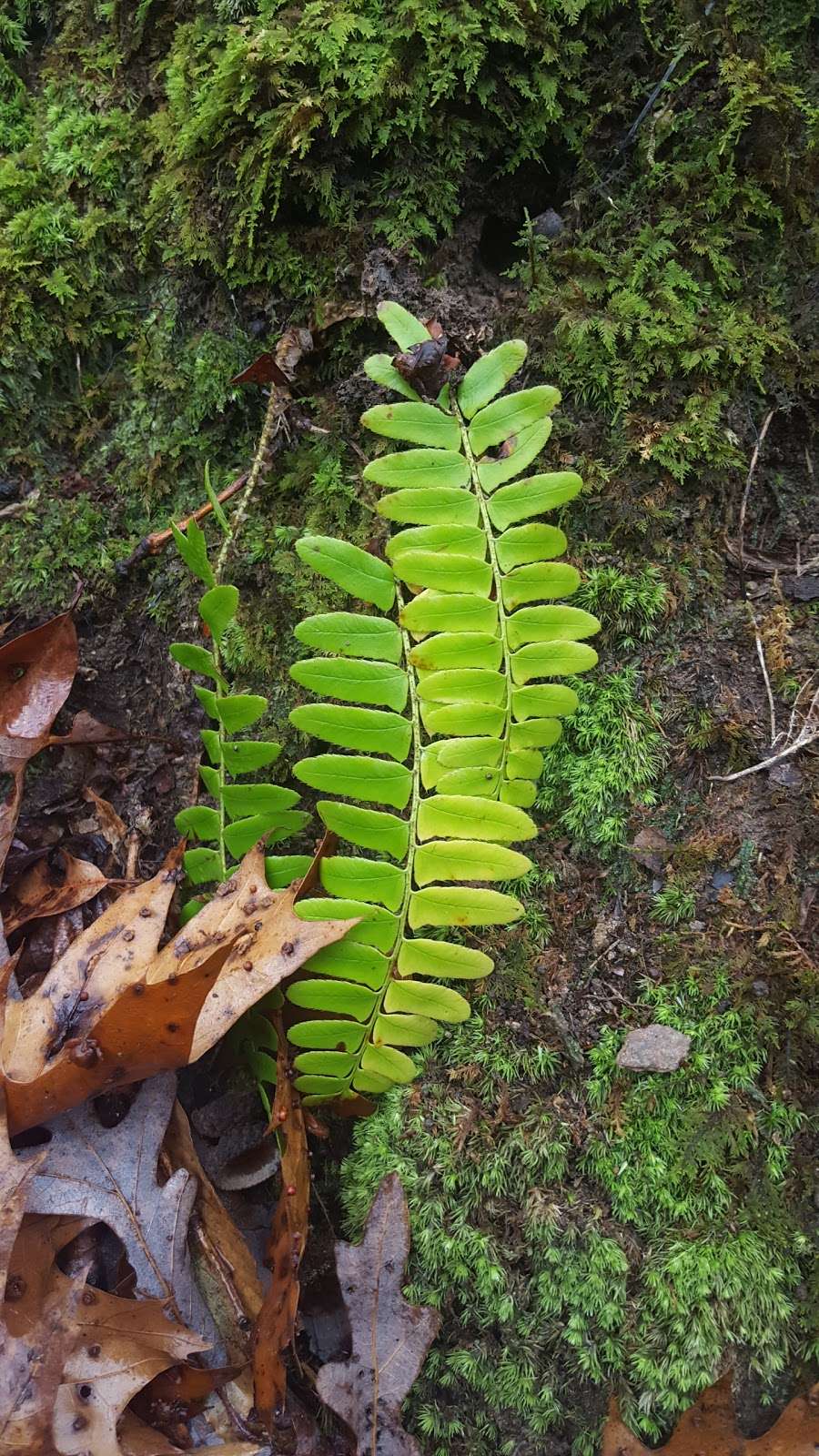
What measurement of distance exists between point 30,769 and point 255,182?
1837 millimetres

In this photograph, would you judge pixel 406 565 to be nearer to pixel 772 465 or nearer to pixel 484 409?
pixel 484 409

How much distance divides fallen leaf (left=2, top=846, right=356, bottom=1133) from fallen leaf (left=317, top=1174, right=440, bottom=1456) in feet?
1.93

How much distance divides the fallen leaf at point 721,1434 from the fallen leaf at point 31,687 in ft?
6.80

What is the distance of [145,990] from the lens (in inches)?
76.4

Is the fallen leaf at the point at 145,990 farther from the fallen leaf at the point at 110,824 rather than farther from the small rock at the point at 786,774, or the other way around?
the small rock at the point at 786,774

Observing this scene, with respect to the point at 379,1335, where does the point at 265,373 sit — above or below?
above

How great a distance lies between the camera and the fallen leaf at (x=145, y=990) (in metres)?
1.96

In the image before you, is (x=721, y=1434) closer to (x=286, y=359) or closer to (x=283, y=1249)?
(x=283, y=1249)

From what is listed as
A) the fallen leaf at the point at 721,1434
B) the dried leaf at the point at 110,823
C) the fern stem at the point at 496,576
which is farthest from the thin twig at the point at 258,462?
the fallen leaf at the point at 721,1434

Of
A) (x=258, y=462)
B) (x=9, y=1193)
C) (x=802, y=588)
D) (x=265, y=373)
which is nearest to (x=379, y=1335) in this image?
(x=9, y=1193)

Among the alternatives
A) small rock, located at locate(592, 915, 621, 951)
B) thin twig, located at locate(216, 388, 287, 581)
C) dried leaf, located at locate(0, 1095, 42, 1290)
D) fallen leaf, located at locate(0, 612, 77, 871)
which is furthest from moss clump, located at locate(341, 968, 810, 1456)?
thin twig, located at locate(216, 388, 287, 581)

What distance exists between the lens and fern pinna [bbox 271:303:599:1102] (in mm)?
2092

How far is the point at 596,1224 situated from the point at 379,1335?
54 cm

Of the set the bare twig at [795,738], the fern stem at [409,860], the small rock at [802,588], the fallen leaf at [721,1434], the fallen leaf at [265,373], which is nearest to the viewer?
the fallen leaf at [721,1434]
